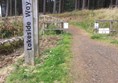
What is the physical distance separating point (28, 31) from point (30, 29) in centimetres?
10

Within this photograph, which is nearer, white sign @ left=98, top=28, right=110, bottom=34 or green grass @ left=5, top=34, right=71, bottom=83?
green grass @ left=5, top=34, right=71, bottom=83

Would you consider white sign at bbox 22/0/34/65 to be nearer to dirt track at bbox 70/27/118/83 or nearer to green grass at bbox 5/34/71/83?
green grass at bbox 5/34/71/83

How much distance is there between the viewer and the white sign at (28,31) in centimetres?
1107

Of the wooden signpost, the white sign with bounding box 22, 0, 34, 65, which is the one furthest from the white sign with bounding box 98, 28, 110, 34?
the white sign with bounding box 22, 0, 34, 65

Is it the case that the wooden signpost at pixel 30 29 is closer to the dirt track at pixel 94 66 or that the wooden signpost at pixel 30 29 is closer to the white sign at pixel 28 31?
the white sign at pixel 28 31

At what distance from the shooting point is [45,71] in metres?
9.77

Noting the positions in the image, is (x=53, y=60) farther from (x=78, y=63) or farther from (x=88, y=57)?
(x=88, y=57)

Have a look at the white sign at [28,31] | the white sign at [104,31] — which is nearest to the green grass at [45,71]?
the white sign at [28,31]

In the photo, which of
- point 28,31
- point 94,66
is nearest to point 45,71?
point 94,66

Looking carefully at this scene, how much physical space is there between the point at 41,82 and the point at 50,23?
14.9 metres

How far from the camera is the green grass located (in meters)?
9.13

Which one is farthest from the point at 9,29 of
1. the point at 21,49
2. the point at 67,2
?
the point at 67,2

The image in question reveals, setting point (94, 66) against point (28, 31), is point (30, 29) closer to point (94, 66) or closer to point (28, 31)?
point (28, 31)

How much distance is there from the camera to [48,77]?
9.14 m
